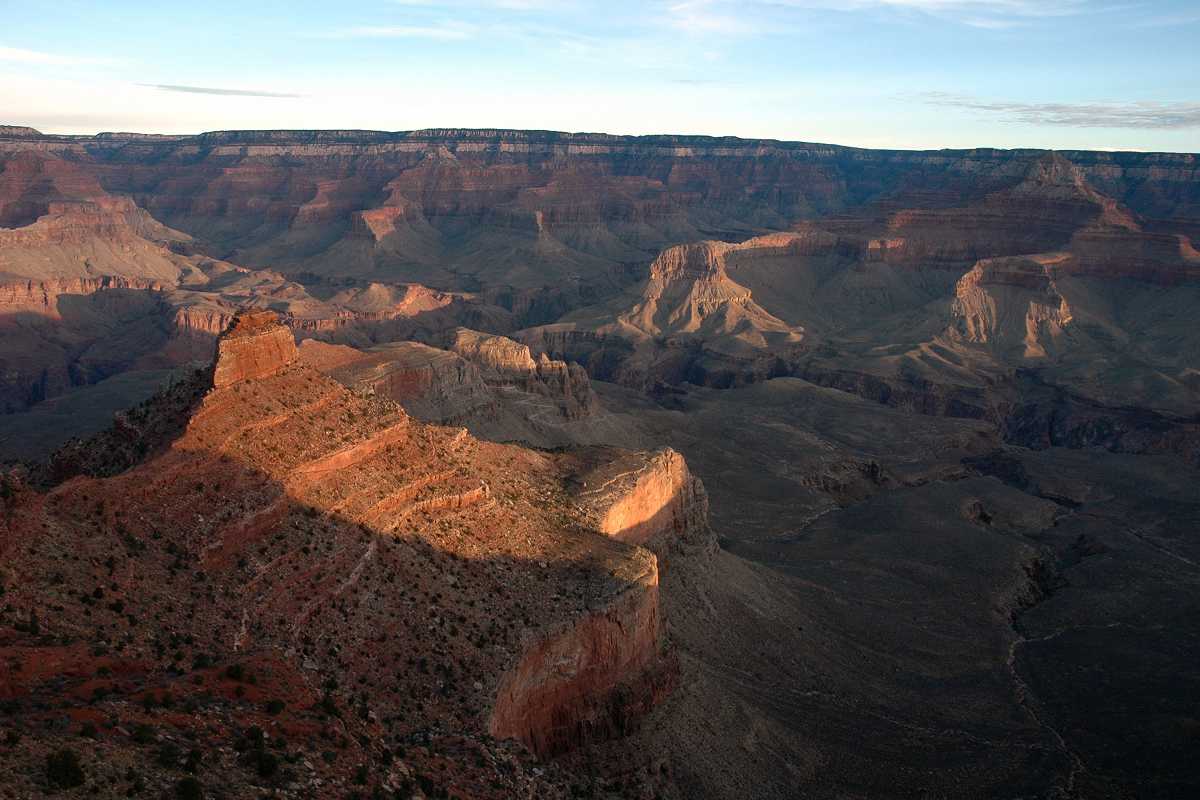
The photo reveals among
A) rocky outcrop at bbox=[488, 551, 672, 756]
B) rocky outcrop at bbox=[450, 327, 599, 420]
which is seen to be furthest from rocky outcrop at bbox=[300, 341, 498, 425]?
rocky outcrop at bbox=[488, 551, 672, 756]

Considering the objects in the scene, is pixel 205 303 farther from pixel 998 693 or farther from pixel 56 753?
pixel 56 753

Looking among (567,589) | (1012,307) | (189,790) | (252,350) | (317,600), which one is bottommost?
(1012,307)

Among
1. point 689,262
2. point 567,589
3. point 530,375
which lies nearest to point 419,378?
point 530,375

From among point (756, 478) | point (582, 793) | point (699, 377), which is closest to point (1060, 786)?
point (582, 793)

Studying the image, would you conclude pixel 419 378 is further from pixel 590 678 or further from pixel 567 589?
pixel 590 678

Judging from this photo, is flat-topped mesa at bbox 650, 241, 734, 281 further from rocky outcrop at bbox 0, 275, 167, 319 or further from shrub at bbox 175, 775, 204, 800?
shrub at bbox 175, 775, 204, 800

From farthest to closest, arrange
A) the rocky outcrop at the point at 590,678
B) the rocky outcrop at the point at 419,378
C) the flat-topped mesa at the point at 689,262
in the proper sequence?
the flat-topped mesa at the point at 689,262 → the rocky outcrop at the point at 419,378 → the rocky outcrop at the point at 590,678

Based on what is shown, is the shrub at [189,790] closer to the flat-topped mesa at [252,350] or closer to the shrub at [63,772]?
the shrub at [63,772]

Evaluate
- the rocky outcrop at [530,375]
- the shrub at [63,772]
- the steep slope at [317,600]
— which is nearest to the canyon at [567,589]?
the steep slope at [317,600]
